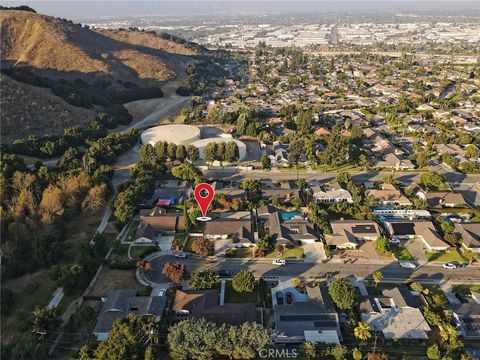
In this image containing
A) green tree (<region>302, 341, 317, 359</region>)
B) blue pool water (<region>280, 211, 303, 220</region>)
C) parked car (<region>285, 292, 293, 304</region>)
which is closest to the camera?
green tree (<region>302, 341, 317, 359</region>)

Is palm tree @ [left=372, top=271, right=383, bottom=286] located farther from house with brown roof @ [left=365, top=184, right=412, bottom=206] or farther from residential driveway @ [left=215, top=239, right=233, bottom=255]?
house with brown roof @ [left=365, top=184, right=412, bottom=206]

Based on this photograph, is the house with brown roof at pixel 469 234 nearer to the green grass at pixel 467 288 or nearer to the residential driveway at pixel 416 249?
the residential driveway at pixel 416 249

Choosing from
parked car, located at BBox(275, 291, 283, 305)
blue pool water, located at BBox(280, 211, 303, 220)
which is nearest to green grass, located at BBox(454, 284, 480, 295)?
parked car, located at BBox(275, 291, 283, 305)


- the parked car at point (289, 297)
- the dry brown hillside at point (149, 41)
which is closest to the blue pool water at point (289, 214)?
the parked car at point (289, 297)

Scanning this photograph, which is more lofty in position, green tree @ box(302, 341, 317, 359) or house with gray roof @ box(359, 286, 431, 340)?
green tree @ box(302, 341, 317, 359)

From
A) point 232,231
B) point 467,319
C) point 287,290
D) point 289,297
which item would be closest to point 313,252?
point 287,290

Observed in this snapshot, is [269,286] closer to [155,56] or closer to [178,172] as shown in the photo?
[178,172]
